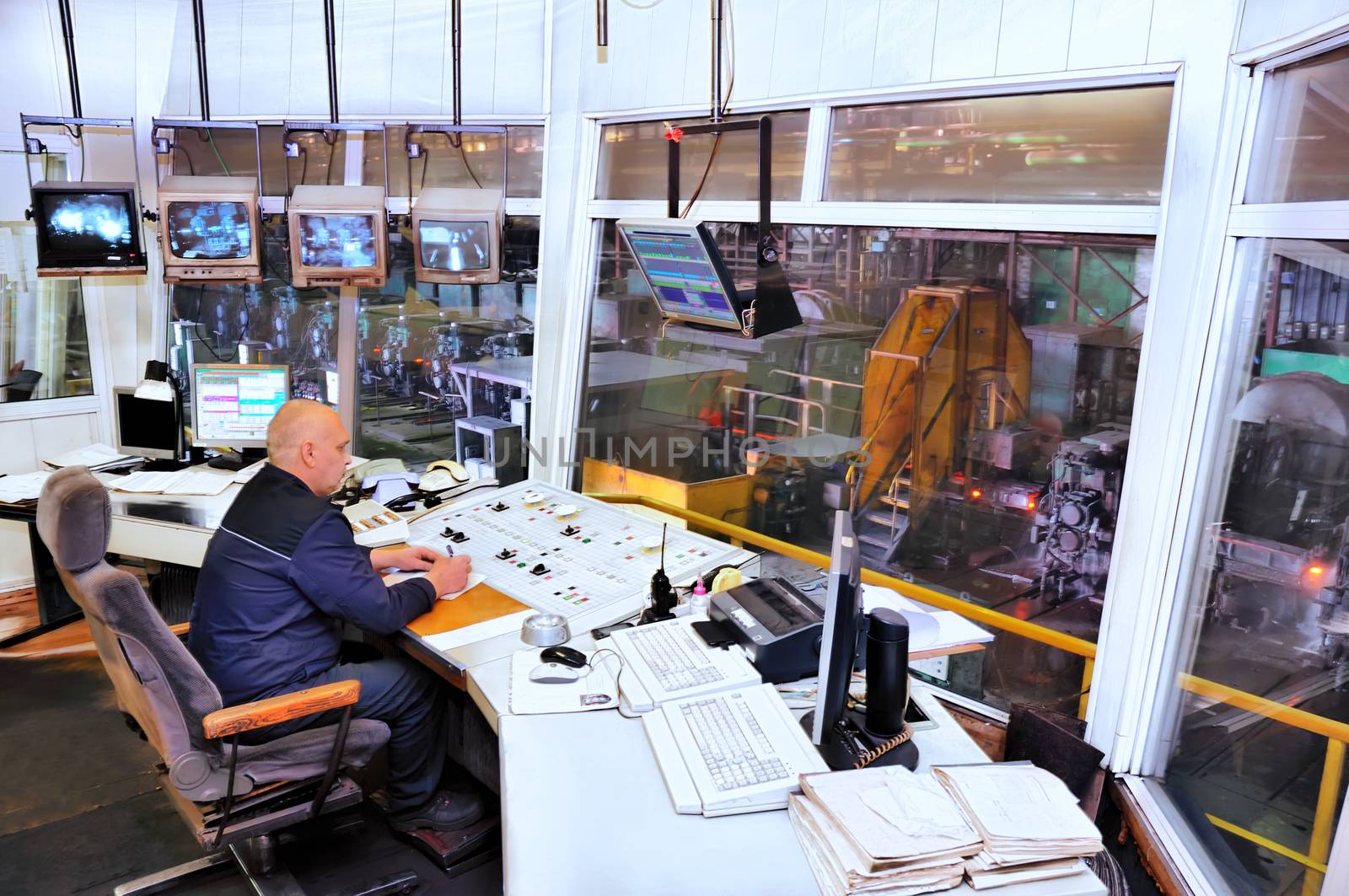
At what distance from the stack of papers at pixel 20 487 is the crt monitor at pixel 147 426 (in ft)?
1.03

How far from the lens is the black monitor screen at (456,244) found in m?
3.44

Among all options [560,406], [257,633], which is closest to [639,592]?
Result: [257,633]

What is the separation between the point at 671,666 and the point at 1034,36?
175cm

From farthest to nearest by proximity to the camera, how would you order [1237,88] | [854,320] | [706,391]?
1. [706,391]
2. [854,320]
3. [1237,88]

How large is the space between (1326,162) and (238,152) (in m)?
4.03

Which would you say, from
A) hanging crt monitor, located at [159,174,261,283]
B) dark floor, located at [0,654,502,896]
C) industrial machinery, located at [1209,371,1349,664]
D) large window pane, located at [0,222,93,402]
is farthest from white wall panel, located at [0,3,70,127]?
industrial machinery, located at [1209,371,1349,664]

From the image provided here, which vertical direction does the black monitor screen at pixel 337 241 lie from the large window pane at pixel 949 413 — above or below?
above

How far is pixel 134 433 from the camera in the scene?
383cm

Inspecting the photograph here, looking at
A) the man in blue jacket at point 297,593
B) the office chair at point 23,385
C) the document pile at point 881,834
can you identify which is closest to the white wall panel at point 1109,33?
the document pile at point 881,834

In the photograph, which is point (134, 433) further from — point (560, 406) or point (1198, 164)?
point (1198, 164)

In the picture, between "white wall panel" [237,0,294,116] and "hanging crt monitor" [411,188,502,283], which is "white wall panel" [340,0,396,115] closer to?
"white wall panel" [237,0,294,116]

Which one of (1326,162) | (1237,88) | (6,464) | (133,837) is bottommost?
(133,837)

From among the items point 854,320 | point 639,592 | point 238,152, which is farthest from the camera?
point 238,152

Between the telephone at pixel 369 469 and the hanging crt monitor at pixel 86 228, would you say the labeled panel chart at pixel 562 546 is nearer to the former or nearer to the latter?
the telephone at pixel 369 469
